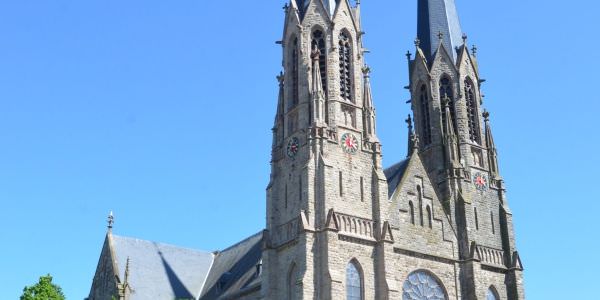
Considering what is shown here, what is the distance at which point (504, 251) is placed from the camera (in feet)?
150

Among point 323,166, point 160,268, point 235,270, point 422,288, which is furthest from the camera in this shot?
point 160,268

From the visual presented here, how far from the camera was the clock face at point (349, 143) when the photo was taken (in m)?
41.4

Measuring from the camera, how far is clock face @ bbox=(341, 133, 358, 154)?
4138 cm

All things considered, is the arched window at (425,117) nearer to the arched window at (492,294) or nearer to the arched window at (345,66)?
the arched window at (345,66)

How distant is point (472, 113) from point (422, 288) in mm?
13502

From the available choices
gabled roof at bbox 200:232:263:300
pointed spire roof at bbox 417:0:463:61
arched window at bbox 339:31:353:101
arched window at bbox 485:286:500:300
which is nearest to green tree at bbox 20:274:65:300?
gabled roof at bbox 200:232:263:300

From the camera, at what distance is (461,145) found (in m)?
47.5

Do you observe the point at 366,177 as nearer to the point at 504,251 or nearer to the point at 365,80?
the point at 365,80

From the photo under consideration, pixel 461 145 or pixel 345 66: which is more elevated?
pixel 345 66

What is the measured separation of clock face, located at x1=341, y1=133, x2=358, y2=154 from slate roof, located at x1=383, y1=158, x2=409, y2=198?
12.8 feet

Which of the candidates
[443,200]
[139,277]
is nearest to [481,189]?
[443,200]

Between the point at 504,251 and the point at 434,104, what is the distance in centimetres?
1002

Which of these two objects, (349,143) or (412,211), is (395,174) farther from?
(349,143)

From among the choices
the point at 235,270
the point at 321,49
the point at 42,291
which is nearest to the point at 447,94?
the point at 321,49
